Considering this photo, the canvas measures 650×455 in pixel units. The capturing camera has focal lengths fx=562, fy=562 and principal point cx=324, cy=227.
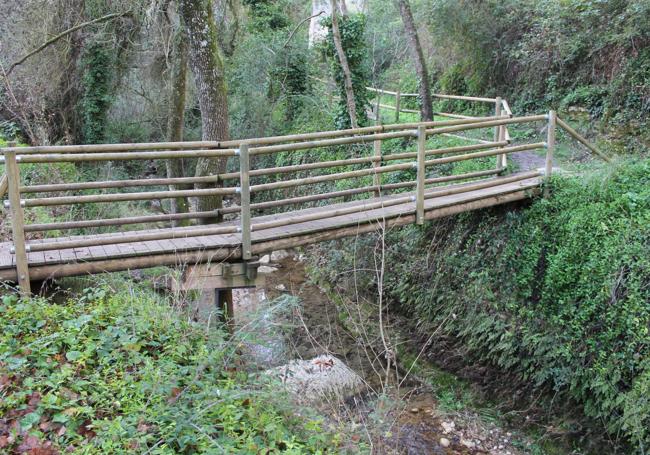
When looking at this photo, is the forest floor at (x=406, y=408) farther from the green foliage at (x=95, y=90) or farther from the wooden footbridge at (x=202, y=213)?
the green foliage at (x=95, y=90)

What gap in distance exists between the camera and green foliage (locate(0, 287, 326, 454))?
3.37 meters

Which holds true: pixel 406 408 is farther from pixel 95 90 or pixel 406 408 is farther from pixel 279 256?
pixel 95 90

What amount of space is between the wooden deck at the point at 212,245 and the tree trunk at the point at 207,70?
1.99 m

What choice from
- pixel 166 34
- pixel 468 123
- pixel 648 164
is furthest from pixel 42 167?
pixel 648 164

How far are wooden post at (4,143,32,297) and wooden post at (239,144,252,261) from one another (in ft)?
6.01

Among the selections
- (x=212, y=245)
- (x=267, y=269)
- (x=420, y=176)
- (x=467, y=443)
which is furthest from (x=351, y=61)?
(x=467, y=443)

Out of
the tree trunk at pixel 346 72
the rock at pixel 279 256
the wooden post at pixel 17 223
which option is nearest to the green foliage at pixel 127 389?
the wooden post at pixel 17 223

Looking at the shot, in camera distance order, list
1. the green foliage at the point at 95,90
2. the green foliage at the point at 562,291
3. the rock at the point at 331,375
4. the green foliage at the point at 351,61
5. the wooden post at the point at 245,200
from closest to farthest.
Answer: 1. the wooden post at the point at 245,200
2. the green foliage at the point at 562,291
3. the rock at the point at 331,375
4. the green foliage at the point at 351,61
5. the green foliage at the point at 95,90

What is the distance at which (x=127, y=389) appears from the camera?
3.75 m

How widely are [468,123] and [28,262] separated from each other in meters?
5.56

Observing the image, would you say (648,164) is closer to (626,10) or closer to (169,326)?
(626,10)

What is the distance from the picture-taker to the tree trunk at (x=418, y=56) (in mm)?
12305

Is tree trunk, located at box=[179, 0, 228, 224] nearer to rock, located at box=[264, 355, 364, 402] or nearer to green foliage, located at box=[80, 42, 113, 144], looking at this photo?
rock, located at box=[264, 355, 364, 402]

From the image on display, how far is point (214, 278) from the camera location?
18.0 feet
